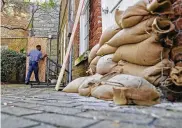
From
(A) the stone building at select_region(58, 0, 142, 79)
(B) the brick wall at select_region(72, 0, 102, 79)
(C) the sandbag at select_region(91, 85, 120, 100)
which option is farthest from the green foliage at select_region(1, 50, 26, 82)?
(C) the sandbag at select_region(91, 85, 120, 100)

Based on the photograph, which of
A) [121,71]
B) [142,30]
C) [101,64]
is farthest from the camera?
[101,64]

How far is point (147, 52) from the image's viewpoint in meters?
1.98

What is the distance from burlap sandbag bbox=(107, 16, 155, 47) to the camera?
2.03 metres

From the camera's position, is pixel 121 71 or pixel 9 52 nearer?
pixel 121 71

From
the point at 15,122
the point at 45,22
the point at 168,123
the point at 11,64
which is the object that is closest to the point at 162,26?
the point at 168,123

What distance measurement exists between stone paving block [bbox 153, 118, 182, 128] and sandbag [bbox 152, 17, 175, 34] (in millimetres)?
950

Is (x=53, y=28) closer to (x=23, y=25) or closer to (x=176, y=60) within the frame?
(x=23, y=25)

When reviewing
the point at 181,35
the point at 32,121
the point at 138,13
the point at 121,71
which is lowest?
the point at 32,121

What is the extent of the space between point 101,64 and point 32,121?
1591 mm

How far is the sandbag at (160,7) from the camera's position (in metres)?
1.89

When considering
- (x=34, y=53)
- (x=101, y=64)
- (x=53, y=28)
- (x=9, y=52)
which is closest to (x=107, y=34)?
(x=101, y=64)

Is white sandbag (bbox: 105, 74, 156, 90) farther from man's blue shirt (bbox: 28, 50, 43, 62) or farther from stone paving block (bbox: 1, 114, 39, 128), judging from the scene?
man's blue shirt (bbox: 28, 50, 43, 62)

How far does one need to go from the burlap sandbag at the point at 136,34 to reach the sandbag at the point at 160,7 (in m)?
0.07

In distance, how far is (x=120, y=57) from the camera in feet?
7.66
